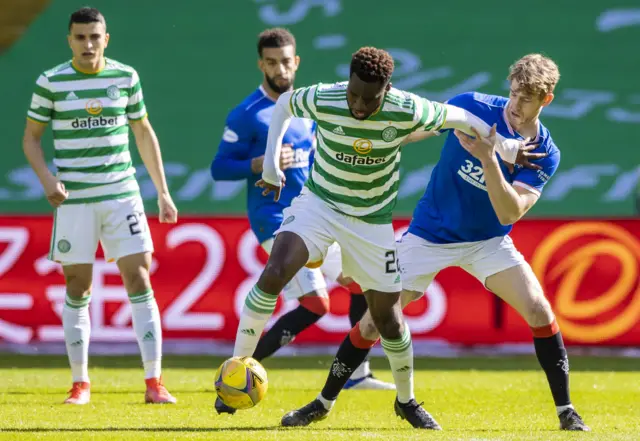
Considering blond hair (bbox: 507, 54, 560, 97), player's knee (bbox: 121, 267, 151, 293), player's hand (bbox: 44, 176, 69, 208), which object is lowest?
player's knee (bbox: 121, 267, 151, 293)

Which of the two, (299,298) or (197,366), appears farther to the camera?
(197,366)

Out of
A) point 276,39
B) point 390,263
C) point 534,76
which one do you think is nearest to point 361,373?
point 276,39

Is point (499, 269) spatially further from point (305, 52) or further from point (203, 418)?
point (305, 52)

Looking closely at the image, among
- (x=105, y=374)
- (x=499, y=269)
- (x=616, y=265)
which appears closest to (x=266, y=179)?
(x=499, y=269)

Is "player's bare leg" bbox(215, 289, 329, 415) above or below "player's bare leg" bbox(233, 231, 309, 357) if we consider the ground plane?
below

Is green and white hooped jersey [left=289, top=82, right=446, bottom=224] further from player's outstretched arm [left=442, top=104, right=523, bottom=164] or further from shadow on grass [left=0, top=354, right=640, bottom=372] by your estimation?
shadow on grass [left=0, top=354, right=640, bottom=372]

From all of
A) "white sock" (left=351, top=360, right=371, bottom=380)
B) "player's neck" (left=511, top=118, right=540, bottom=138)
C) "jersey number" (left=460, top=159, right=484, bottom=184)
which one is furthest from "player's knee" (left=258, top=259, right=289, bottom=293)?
"white sock" (left=351, top=360, right=371, bottom=380)

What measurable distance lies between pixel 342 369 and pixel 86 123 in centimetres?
233

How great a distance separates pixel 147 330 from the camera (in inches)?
281

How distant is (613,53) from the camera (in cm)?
1341

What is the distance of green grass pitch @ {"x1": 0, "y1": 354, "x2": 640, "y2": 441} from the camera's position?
570 centimetres

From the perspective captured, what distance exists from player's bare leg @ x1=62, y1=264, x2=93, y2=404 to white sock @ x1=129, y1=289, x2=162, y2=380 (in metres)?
0.34

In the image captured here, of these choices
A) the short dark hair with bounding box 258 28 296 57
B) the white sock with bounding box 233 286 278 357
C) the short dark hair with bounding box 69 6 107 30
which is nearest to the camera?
the white sock with bounding box 233 286 278 357

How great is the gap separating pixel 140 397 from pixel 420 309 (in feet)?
11.6
